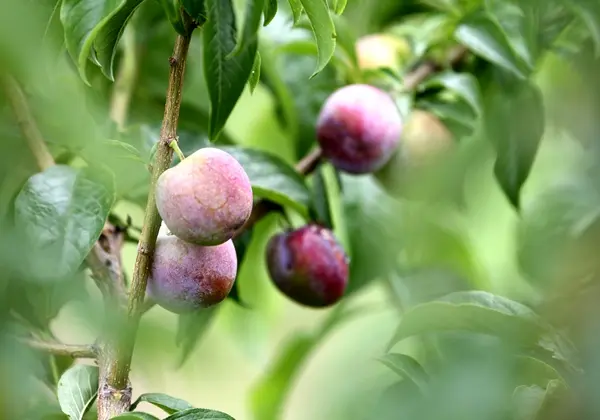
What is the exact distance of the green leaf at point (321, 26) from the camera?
0.50 metres

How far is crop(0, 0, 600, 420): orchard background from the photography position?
41 cm

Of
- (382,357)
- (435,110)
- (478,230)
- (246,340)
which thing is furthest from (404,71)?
(382,357)

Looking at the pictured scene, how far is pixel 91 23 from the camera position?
478 mm

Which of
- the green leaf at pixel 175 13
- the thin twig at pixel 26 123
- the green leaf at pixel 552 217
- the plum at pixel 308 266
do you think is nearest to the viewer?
the green leaf at pixel 175 13

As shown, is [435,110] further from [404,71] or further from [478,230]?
[478,230]

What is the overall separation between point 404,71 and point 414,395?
2.19ft

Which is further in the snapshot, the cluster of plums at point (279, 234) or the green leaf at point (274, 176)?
the green leaf at point (274, 176)

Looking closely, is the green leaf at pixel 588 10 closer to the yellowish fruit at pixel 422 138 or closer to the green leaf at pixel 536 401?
the yellowish fruit at pixel 422 138

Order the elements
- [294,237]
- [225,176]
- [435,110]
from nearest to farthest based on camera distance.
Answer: [225,176] → [294,237] → [435,110]

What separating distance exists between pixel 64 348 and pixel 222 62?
231 mm

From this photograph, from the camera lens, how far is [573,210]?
3.57 ft

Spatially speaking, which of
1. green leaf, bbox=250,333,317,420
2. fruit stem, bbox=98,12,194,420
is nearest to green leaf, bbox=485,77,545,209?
green leaf, bbox=250,333,317,420

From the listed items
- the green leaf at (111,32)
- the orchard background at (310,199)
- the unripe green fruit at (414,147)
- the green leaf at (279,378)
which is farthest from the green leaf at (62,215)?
the green leaf at (279,378)

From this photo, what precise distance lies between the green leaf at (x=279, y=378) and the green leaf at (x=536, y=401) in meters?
0.57
